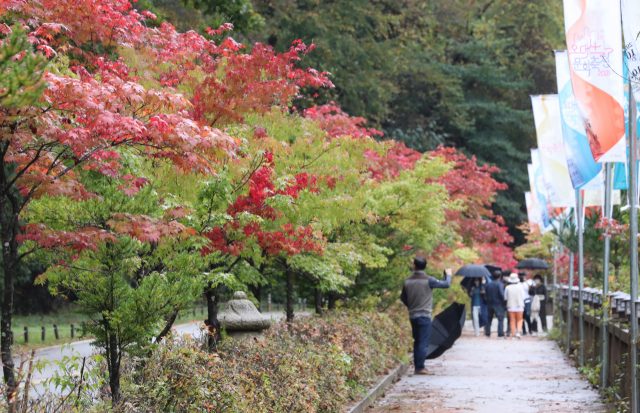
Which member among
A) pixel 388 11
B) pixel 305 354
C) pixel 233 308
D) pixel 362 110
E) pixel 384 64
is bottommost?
pixel 305 354

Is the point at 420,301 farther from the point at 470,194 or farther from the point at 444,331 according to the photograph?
the point at 470,194

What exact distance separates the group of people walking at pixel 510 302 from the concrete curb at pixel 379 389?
8164 mm

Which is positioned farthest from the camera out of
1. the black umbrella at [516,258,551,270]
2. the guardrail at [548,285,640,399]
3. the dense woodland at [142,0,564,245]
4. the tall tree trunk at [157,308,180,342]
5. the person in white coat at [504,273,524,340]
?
the black umbrella at [516,258,551,270]

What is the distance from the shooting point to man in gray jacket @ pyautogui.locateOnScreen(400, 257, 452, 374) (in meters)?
13.1

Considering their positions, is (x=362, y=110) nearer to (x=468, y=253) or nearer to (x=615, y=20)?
(x=468, y=253)

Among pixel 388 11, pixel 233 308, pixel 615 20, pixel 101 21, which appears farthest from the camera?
pixel 388 11

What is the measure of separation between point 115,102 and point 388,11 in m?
29.4

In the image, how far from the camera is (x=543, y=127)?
55.1ft

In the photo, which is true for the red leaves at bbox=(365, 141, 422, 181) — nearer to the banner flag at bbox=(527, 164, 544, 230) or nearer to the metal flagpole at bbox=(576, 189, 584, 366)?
the metal flagpole at bbox=(576, 189, 584, 366)

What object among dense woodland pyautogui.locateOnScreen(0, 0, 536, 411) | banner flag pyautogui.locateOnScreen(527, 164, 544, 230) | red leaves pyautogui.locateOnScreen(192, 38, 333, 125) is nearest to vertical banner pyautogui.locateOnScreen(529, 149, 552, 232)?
banner flag pyautogui.locateOnScreen(527, 164, 544, 230)

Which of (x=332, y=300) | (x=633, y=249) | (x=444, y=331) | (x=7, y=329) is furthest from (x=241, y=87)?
(x=332, y=300)

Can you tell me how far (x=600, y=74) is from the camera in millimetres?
9414

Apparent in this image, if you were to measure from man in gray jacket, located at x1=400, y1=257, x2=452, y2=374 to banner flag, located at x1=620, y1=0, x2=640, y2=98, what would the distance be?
5.91 metres

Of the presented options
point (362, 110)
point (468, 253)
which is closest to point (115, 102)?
point (362, 110)
